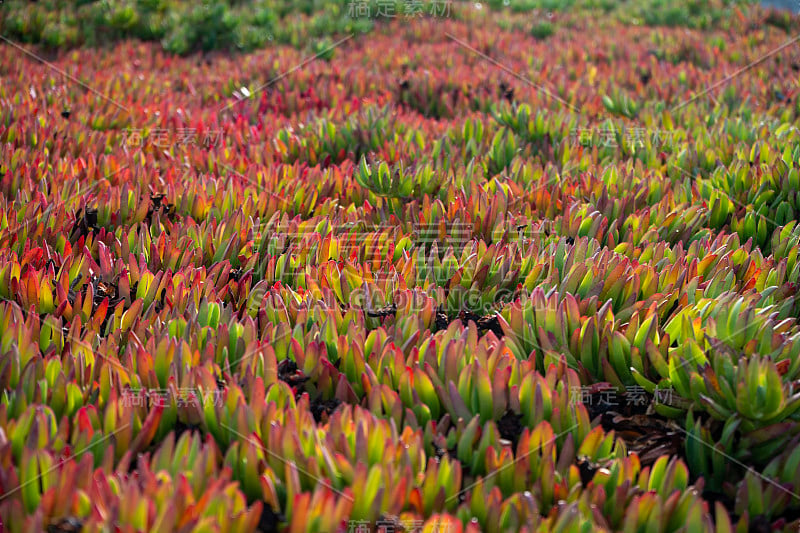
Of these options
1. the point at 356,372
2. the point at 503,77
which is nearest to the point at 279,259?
the point at 356,372

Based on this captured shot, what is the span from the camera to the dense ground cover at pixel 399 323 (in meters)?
1.62

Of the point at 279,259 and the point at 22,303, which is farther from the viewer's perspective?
the point at 279,259

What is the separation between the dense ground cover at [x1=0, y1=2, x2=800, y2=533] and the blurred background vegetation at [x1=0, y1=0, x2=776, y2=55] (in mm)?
3309

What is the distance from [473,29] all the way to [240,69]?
10.00 ft

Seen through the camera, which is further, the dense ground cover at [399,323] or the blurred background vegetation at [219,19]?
the blurred background vegetation at [219,19]

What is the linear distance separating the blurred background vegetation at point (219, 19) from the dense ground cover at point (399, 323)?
3.31 metres

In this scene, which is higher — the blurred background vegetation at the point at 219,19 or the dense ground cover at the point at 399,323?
the blurred background vegetation at the point at 219,19

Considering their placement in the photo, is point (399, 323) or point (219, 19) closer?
point (399, 323)

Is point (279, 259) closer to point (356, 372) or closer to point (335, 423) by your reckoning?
point (356, 372)

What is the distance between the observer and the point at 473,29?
8.32 meters

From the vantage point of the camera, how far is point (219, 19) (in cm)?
839

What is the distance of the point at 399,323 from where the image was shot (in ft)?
7.32

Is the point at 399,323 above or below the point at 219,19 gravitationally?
below

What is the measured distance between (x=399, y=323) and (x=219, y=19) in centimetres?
728
